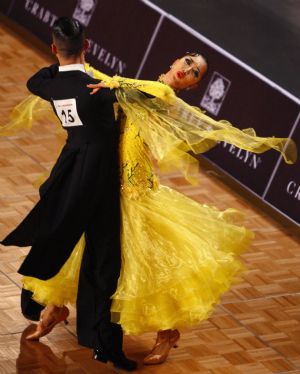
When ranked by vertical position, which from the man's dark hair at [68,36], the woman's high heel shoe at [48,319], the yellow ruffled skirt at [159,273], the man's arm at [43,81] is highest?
the man's dark hair at [68,36]

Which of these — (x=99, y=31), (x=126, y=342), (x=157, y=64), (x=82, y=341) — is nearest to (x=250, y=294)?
(x=126, y=342)

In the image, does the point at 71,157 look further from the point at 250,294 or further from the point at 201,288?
the point at 250,294

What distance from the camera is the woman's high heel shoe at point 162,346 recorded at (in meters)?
5.65

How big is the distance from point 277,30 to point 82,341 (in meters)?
4.08

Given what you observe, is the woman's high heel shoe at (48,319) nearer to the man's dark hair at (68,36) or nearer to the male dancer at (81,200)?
the male dancer at (81,200)

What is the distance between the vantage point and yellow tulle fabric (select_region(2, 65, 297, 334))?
5.25 metres

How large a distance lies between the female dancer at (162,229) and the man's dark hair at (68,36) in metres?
0.20

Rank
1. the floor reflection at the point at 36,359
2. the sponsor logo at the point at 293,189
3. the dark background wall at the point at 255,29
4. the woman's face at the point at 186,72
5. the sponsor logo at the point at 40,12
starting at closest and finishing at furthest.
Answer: the woman's face at the point at 186,72, the floor reflection at the point at 36,359, the sponsor logo at the point at 293,189, the dark background wall at the point at 255,29, the sponsor logo at the point at 40,12

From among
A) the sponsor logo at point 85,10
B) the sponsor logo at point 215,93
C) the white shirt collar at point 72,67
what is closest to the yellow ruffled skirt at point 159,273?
the white shirt collar at point 72,67

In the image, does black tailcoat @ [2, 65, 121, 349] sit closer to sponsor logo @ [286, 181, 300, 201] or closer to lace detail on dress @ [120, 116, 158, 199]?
lace detail on dress @ [120, 116, 158, 199]

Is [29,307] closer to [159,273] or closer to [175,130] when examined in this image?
[159,273]

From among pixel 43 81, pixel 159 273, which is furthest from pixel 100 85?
pixel 159 273

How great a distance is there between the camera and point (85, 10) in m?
8.78

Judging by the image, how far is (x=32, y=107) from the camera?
564cm
